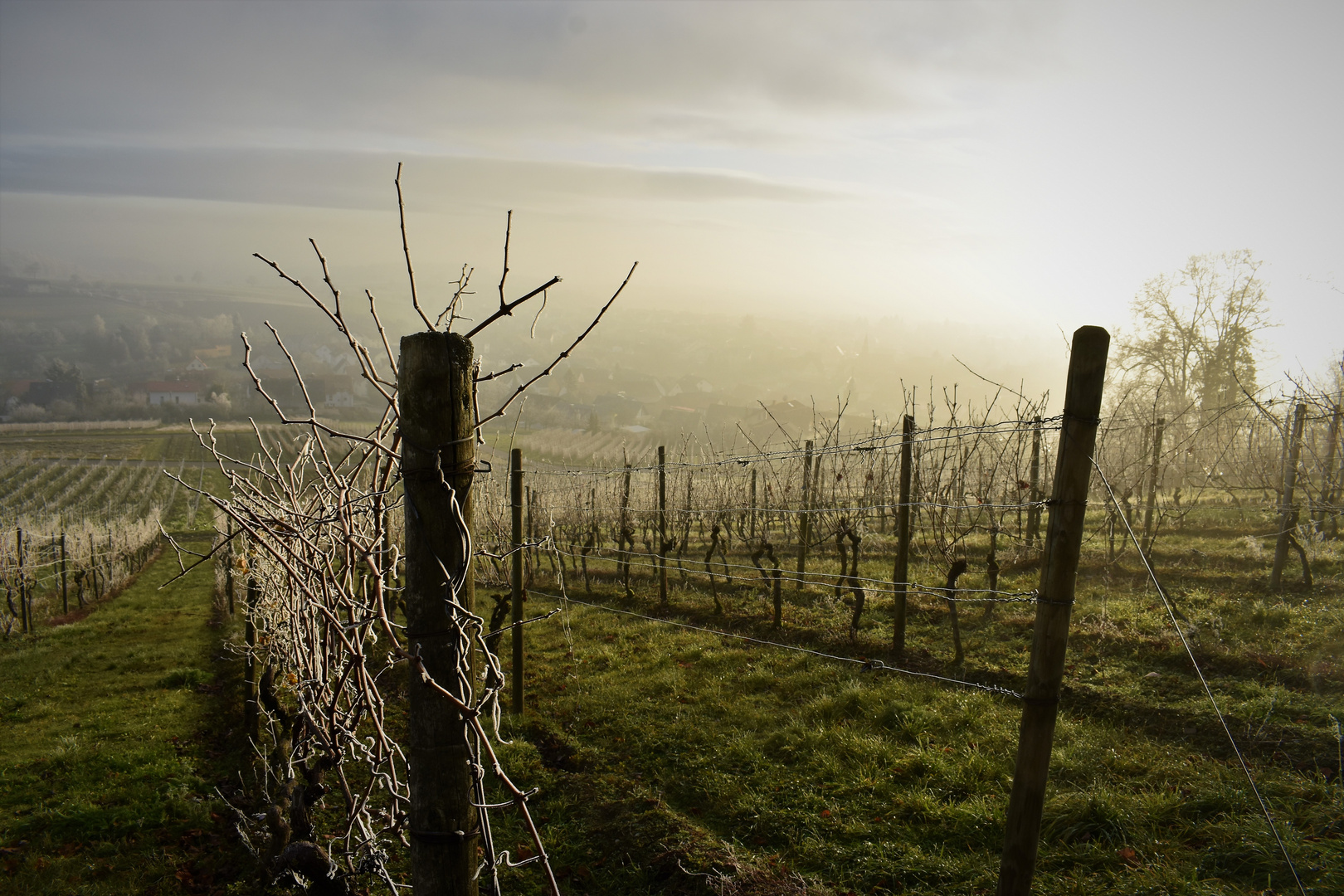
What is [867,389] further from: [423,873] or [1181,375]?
[423,873]

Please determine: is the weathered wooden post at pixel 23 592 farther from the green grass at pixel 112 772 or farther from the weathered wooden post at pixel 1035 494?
the weathered wooden post at pixel 1035 494

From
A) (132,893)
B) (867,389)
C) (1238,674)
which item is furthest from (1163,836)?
(867,389)

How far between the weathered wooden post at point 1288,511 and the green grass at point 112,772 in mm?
8914

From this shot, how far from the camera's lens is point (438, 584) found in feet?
4.53

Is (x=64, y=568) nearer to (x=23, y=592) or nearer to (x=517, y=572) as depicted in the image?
(x=23, y=592)

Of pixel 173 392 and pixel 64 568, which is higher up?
pixel 173 392

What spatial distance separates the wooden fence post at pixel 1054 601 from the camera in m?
1.89

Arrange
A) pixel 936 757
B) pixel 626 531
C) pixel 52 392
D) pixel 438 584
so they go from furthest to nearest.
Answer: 1. pixel 52 392
2. pixel 626 531
3. pixel 936 757
4. pixel 438 584

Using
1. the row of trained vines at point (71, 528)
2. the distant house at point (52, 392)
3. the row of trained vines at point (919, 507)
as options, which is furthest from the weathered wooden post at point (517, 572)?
the distant house at point (52, 392)

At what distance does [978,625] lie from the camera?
20.9ft

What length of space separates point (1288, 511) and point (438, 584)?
27.3 feet

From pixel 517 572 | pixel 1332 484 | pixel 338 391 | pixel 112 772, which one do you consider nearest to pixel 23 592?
pixel 112 772

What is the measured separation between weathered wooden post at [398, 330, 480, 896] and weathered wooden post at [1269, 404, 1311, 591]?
7.92 metres

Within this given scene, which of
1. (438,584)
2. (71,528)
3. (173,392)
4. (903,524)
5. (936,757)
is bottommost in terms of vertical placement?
(71,528)
